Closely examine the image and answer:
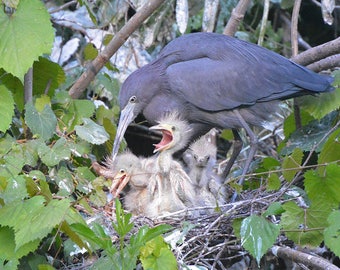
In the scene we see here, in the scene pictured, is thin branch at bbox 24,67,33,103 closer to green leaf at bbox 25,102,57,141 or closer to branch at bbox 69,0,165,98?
green leaf at bbox 25,102,57,141

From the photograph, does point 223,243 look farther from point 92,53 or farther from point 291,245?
point 92,53

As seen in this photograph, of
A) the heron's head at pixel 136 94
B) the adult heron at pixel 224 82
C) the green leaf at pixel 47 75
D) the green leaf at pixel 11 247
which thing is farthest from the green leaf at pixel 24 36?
the heron's head at pixel 136 94

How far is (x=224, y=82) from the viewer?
4.29m

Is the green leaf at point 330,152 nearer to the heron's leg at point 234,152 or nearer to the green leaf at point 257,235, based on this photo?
the green leaf at point 257,235

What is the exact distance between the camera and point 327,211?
10.7ft

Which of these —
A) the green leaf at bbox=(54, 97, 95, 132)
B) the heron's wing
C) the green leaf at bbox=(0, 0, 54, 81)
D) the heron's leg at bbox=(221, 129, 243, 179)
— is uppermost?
the green leaf at bbox=(0, 0, 54, 81)

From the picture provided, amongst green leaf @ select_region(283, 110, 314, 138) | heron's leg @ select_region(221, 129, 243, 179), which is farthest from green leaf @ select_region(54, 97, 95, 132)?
green leaf @ select_region(283, 110, 314, 138)

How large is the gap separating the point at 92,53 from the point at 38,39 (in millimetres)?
803

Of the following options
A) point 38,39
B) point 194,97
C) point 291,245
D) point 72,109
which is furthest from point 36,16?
point 291,245

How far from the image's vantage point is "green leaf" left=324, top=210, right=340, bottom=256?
3.01 meters

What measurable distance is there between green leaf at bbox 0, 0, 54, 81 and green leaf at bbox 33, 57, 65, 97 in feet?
1.81

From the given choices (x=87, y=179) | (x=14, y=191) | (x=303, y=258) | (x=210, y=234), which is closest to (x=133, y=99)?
(x=87, y=179)

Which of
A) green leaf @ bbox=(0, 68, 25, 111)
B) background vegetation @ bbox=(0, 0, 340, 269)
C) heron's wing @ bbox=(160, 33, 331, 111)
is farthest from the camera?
heron's wing @ bbox=(160, 33, 331, 111)

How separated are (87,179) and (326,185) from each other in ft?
3.65
